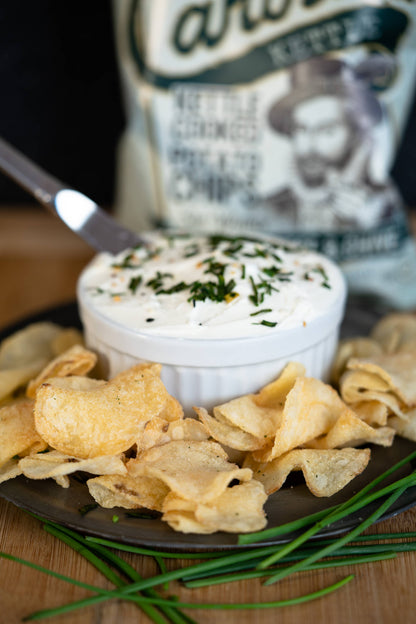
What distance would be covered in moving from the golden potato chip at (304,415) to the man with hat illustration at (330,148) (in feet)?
2.29

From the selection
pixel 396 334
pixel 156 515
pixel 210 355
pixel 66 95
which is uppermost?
pixel 66 95

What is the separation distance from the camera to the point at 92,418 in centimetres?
104

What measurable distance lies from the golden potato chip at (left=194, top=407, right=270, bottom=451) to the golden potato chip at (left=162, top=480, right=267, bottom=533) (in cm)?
10

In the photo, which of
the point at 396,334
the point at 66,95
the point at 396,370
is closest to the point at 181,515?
the point at 396,370

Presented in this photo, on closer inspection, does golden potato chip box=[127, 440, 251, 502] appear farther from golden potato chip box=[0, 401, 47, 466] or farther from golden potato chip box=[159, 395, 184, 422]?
golden potato chip box=[0, 401, 47, 466]

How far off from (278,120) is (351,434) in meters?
0.86

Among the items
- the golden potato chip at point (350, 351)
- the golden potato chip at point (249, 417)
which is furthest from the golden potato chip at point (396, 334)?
the golden potato chip at point (249, 417)

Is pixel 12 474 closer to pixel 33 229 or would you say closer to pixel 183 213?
pixel 183 213

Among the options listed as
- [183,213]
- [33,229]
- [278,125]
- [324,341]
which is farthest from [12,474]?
[33,229]

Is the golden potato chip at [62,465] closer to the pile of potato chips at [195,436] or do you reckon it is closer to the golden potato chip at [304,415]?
the pile of potato chips at [195,436]

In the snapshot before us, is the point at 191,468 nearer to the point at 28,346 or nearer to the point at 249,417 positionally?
the point at 249,417

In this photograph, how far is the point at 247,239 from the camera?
141cm

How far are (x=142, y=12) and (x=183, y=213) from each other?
474 millimetres

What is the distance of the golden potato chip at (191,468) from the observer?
0.95m
